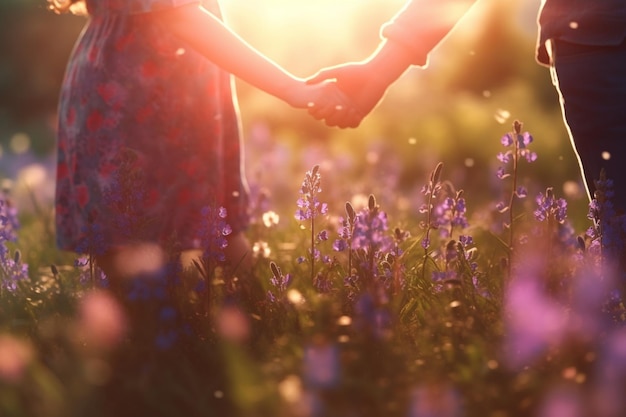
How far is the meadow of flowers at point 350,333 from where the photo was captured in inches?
88.9

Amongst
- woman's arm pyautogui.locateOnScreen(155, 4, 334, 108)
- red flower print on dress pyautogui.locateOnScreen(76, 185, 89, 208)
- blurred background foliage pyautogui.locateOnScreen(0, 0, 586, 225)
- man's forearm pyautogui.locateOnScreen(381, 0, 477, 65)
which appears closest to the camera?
woman's arm pyautogui.locateOnScreen(155, 4, 334, 108)

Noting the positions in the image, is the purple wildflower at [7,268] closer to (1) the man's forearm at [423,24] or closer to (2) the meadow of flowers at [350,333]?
(2) the meadow of flowers at [350,333]

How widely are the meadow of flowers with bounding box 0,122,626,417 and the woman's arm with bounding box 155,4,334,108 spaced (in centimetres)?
62

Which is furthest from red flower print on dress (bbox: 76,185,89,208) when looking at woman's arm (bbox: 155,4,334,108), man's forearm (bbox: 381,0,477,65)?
man's forearm (bbox: 381,0,477,65)

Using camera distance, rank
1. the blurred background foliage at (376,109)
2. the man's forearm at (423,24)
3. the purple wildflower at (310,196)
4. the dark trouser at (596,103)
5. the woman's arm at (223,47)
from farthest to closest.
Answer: the blurred background foliage at (376,109) < the man's forearm at (423,24) < the woman's arm at (223,47) < the purple wildflower at (310,196) < the dark trouser at (596,103)

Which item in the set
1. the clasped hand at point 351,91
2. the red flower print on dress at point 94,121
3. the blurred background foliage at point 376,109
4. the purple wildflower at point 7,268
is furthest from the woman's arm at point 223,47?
the blurred background foliage at point 376,109

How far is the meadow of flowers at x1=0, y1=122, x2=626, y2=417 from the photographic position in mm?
2258

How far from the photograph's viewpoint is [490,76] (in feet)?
43.5

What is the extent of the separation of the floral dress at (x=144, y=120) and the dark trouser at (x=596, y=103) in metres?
1.54

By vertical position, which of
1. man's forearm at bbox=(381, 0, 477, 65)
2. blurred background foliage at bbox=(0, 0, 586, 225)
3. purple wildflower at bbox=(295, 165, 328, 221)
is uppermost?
man's forearm at bbox=(381, 0, 477, 65)

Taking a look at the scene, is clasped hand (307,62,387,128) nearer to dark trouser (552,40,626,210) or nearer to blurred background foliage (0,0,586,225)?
dark trouser (552,40,626,210)

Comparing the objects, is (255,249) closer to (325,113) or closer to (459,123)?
(325,113)

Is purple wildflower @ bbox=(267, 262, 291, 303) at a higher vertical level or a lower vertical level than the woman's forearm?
lower

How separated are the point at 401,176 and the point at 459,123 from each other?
52.8 inches
